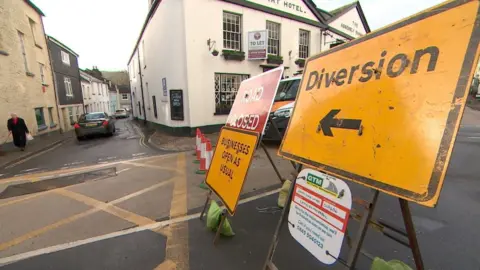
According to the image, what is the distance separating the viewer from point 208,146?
16.5 feet

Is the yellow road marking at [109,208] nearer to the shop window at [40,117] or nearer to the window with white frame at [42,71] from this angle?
the shop window at [40,117]

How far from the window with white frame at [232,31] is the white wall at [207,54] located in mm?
248

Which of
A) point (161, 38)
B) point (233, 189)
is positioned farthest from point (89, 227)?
point (161, 38)

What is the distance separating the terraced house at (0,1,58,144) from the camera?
10.0 meters

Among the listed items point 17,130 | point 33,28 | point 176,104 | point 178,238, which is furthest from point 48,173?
point 33,28

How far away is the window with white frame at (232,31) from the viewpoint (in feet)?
37.5

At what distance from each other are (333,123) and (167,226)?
2633 mm

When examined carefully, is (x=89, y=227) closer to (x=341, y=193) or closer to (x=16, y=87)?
(x=341, y=193)

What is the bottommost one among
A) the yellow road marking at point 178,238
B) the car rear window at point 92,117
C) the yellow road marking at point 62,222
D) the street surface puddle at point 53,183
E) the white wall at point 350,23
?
the street surface puddle at point 53,183

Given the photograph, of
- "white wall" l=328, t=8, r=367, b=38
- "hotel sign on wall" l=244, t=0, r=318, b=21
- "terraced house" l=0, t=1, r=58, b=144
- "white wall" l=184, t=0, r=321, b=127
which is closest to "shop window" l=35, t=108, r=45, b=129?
"terraced house" l=0, t=1, r=58, b=144

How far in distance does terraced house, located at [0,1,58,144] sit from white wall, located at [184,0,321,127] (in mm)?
7938

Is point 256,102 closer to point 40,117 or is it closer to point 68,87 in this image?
point 40,117

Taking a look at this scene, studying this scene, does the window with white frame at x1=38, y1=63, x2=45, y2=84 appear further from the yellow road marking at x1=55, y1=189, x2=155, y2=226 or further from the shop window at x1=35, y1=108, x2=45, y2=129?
the yellow road marking at x1=55, y1=189, x2=155, y2=226

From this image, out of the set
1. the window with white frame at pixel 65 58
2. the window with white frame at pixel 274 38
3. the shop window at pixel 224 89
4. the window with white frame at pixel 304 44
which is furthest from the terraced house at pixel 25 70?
the window with white frame at pixel 304 44
